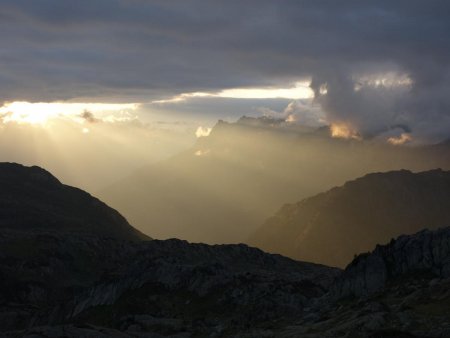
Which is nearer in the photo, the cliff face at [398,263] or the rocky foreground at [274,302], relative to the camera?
the rocky foreground at [274,302]

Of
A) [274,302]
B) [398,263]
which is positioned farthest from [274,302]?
[398,263]

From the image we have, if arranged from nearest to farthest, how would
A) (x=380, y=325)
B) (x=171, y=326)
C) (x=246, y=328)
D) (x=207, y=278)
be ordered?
(x=380, y=325) → (x=246, y=328) → (x=171, y=326) → (x=207, y=278)

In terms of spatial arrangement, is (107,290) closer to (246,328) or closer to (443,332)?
(246,328)

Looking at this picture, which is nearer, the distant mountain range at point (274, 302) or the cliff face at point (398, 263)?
the distant mountain range at point (274, 302)

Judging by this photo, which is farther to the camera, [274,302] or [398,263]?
[274,302]

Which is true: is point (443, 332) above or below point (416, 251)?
below

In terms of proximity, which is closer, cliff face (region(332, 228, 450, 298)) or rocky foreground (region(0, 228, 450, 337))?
rocky foreground (region(0, 228, 450, 337))

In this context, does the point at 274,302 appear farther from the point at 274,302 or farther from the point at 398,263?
the point at 398,263

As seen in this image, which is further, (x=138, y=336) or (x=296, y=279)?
(x=296, y=279)

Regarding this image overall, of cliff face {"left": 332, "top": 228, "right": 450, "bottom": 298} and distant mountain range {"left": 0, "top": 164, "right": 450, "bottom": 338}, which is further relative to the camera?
cliff face {"left": 332, "top": 228, "right": 450, "bottom": 298}

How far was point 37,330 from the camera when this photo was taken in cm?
11719

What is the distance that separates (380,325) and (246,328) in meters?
45.6

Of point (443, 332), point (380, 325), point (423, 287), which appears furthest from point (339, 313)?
point (443, 332)

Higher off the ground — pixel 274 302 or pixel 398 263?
pixel 398 263
